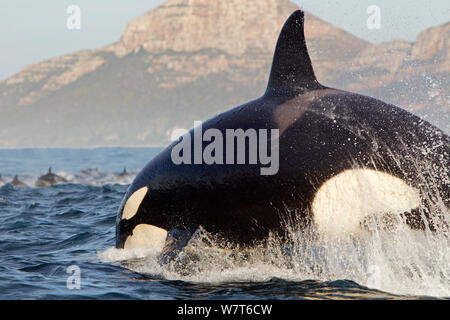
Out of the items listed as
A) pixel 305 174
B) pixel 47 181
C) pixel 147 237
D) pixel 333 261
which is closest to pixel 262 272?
pixel 333 261

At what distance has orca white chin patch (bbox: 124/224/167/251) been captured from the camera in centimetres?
841

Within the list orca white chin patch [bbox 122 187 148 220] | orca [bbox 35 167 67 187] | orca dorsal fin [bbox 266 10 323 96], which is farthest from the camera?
orca [bbox 35 167 67 187]

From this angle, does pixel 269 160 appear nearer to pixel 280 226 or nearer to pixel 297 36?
pixel 280 226

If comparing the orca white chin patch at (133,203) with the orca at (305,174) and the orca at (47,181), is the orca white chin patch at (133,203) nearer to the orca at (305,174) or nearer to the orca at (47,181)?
the orca at (305,174)

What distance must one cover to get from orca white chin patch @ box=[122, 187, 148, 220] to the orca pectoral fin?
2.59ft

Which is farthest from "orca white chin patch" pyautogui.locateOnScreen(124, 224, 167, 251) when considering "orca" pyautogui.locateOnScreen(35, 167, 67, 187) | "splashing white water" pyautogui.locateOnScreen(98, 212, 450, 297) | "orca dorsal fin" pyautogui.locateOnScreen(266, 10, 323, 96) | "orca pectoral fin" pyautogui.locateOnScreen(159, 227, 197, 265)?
"orca" pyautogui.locateOnScreen(35, 167, 67, 187)

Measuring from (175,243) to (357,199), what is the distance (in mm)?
2335

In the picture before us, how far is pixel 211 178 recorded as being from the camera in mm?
7859

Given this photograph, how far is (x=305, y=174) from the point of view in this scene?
24.0ft

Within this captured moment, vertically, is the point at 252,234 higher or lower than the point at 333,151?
lower

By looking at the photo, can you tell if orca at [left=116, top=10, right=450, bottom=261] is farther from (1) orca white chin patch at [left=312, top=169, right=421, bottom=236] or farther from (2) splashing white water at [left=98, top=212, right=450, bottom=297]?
(2) splashing white water at [left=98, top=212, right=450, bottom=297]
